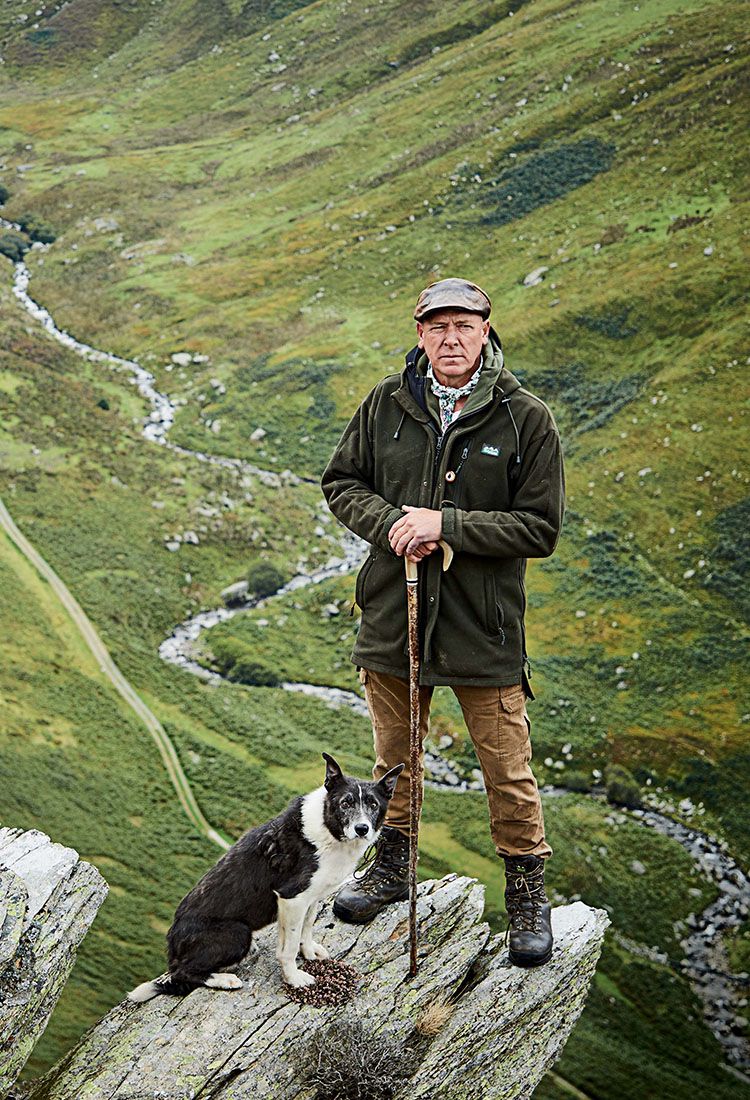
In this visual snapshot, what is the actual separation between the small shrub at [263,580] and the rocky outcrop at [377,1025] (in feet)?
45.3

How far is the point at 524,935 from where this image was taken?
310 inches

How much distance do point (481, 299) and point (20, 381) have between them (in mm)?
21782

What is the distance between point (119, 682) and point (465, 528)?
1399cm

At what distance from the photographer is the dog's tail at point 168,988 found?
25.2ft

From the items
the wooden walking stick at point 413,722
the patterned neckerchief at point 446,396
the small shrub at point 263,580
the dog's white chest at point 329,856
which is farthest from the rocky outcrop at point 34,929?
the small shrub at point 263,580

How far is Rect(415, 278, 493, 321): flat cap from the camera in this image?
7000 mm

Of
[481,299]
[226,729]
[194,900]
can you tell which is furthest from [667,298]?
[194,900]

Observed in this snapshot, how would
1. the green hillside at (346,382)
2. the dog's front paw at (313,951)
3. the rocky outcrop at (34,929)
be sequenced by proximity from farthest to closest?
the green hillside at (346,382)
the dog's front paw at (313,951)
the rocky outcrop at (34,929)

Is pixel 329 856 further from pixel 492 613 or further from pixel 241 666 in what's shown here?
pixel 241 666

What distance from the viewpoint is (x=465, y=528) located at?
23.1ft

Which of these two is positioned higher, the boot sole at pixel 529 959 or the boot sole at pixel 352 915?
the boot sole at pixel 352 915

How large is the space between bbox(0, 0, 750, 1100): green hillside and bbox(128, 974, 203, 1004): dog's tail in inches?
255

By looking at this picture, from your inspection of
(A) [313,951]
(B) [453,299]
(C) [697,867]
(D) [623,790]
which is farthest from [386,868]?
(D) [623,790]

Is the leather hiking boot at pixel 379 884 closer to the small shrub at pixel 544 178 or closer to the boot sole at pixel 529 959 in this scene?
the boot sole at pixel 529 959
